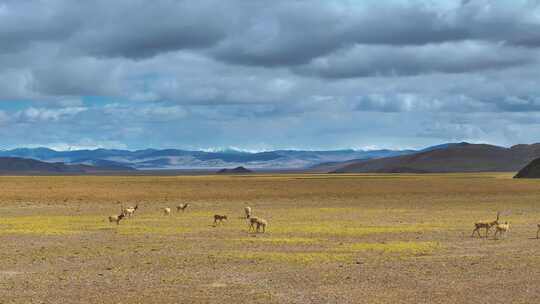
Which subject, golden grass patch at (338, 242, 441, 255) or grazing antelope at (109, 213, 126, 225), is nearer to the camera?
golden grass patch at (338, 242, 441, 255)

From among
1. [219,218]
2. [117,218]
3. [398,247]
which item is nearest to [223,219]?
[219,218]

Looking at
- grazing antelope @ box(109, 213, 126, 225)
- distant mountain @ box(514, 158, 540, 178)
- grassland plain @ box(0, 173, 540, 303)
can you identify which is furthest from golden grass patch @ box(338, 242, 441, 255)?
distant mountain @ box(514, 158, 540, 178)

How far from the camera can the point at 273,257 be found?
83.6ft

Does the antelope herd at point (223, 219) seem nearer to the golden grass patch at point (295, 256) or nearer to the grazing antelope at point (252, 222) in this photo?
the grazing antelope at point (252, 222)

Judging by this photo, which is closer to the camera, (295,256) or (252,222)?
(295,256)

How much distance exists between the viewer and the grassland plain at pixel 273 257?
61.4 feet

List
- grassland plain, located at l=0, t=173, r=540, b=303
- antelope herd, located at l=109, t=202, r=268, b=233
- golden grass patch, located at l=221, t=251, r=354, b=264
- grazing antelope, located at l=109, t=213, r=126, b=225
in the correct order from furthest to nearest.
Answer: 1. grazing antelope, located at l=109, t=213, r=126, b=225
2. antelope herd, located at l=109, t=202, r=268, b=233
3. golden grass patch, located at l=221, t=251, r=354, b=264
4. grassland plain, located at l=0, t=173, r=540, b=303

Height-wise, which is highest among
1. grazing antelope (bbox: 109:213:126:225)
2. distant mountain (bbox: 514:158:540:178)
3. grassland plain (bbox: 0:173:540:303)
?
distant mountain (bbox: 514:158:540:178)

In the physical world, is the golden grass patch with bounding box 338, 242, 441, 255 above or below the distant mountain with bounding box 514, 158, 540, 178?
below

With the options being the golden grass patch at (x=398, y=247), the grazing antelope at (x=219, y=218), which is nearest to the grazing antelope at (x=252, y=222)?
the grazing antelope at (x=219, y=218)

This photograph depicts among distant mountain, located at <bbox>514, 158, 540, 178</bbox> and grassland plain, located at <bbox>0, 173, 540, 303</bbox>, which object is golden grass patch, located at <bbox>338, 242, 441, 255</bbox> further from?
distant mountain, located at <bbox>514, 158, 540, 178</bbox>

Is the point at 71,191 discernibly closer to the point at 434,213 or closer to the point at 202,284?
the point at 434,213

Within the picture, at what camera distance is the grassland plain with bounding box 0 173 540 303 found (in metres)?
18.7

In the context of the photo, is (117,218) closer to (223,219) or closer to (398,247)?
(223,219)
